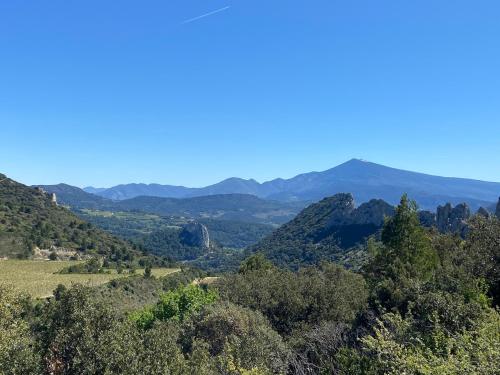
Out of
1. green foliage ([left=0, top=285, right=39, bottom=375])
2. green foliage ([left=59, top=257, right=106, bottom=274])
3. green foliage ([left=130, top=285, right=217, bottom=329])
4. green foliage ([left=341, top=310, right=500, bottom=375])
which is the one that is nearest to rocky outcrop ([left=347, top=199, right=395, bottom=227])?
green foliage ([left=59, top=257, right=106, bottom=274])

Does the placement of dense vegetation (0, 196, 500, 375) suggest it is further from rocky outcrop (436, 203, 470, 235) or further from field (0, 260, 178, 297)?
rocky outcrop (436, 203, 470, 235)

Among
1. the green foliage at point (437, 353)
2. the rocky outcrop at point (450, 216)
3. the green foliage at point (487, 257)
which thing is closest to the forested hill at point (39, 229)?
the rocky outcrop at point (450, 216)

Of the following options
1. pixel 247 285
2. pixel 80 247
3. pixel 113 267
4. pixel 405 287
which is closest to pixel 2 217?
pixel 80 247

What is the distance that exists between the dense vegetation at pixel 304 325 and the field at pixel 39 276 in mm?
25154

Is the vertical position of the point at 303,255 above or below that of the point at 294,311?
below

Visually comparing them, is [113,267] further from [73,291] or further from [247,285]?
[73,291]

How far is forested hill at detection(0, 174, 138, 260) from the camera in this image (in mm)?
→ 108188

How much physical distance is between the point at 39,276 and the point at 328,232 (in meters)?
108

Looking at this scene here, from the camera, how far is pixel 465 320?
2205cm

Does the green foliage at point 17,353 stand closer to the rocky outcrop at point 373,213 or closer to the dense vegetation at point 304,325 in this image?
the dense vegetation at point 304,325

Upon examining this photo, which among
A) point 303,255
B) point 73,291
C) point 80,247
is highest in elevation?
point 73,291

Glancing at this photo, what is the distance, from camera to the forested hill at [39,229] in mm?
108188

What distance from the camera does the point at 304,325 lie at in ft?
116

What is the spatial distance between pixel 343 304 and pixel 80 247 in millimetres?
103658
